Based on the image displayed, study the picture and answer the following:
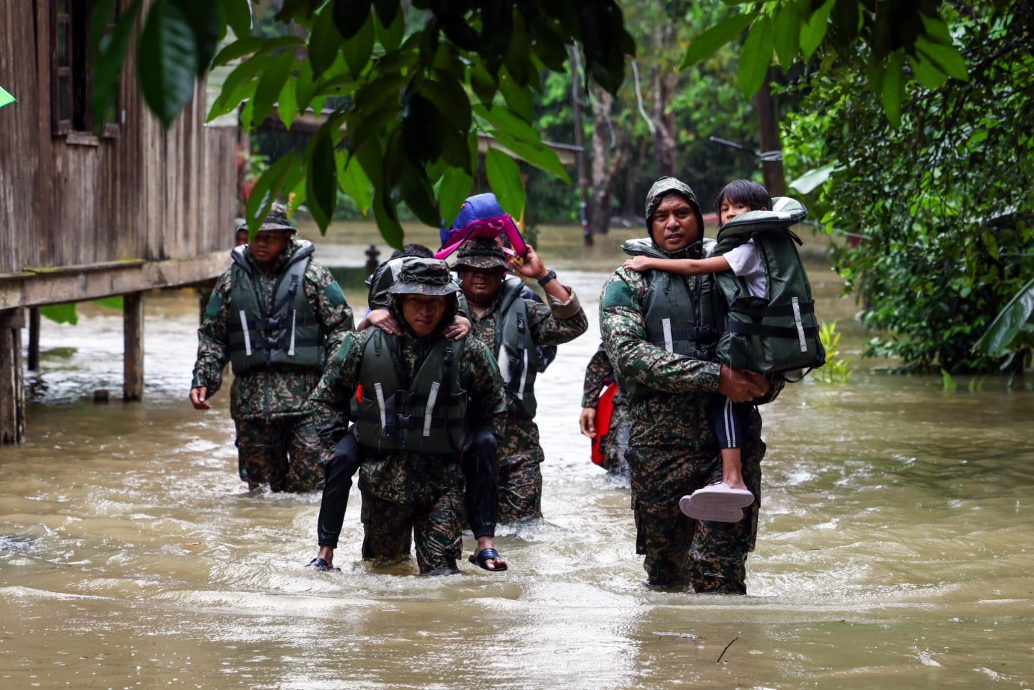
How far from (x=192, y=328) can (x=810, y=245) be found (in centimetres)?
2293

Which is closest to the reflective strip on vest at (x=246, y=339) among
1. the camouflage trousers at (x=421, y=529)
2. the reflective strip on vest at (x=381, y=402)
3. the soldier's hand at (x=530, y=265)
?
the soldier's hand at (x=530, y=265)

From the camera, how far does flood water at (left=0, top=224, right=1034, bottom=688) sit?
5020 millimetres

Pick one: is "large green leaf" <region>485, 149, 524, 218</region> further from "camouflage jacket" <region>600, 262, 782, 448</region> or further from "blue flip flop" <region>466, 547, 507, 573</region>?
"blue flip flop" <region>466, 547, 507, 573</region>

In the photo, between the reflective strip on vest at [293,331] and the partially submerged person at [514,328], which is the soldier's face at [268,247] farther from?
the partially submerged person at [514,328]

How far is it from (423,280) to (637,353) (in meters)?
Result: 1.11

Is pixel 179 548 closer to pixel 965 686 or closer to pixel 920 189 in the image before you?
pixel 965 686

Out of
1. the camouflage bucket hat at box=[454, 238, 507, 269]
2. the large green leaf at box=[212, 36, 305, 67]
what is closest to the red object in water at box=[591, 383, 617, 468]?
the camouflage bucket hat at box=[454, 238, 507, 269]

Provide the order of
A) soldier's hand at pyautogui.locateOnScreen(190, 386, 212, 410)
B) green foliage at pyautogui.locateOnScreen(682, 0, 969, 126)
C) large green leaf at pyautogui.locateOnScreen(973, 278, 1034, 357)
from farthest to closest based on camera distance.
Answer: large green leaf at pyautogui.locateOnScreen(973, 278, 1034, 357) → soldier's hand at pyautogui.locateOnScreen(190, 386, 212, 410) → green foliage at pyautogui.locateOnScreen(682, 0, 969, 126)

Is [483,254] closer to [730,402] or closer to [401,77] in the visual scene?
[730,402]

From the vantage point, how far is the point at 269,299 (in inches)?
377

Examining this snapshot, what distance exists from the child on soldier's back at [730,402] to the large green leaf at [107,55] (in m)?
4.08

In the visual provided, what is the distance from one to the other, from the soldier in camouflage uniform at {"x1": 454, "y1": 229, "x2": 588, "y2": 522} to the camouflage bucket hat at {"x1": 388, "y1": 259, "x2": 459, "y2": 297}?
1.19 meters

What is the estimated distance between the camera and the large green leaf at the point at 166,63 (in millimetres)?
2123

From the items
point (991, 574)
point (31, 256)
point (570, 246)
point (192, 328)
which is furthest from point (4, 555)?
point (570, 246)
